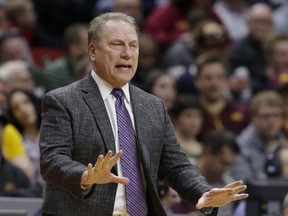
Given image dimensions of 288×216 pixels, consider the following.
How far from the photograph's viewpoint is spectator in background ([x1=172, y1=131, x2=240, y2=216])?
8.09m

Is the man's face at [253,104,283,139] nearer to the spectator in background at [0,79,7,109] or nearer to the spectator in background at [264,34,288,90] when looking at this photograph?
the spectator in background at [264,34,288,90]

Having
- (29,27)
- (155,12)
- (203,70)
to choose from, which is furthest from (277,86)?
(29,27)

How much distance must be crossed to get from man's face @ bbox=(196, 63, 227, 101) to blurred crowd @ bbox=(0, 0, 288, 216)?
0.03 ft

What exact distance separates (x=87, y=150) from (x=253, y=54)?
669 centimetres

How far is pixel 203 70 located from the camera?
955cm

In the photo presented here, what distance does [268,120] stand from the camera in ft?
29.7

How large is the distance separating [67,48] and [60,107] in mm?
5821

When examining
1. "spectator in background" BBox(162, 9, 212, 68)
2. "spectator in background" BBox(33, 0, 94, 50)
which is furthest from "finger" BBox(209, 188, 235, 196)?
"spectator in background" BBox(33, 0, 94, 50)

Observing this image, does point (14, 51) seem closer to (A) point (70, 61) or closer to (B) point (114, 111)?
(A) point (70, 61)

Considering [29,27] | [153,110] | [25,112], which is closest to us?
[153,110]

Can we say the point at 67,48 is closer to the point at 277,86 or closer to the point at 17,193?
the point at 277,86

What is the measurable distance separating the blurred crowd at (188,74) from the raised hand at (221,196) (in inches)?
112

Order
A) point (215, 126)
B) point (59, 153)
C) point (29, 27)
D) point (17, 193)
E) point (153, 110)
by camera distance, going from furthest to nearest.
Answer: point (29, 27), point (215, 126), point (17, 193), point (153, 110), point (59, 153)

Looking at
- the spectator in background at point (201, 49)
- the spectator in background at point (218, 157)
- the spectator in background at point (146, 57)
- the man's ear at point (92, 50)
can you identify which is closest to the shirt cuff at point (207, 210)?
the man's ear at point (92, 50)
